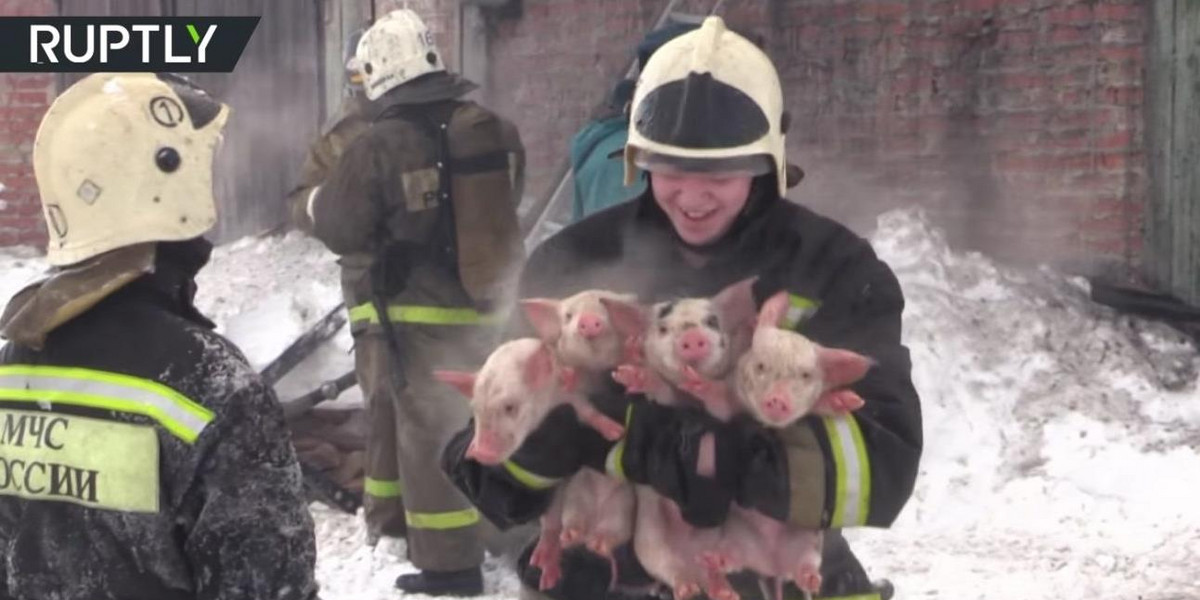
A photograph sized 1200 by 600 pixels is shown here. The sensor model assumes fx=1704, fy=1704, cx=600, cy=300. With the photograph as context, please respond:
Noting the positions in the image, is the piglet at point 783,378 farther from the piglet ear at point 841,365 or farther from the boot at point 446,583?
the boot at point 446,583

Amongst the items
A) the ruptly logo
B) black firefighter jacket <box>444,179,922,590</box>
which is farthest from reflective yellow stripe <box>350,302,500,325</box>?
the ruptly logo

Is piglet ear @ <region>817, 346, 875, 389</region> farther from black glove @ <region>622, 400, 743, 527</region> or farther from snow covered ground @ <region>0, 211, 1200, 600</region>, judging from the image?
snow covered ground @ <region>0, 211, 1200, 600</region>

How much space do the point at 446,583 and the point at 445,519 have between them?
24 cm

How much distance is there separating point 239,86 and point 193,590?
7739 mm

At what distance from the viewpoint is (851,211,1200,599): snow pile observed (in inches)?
249

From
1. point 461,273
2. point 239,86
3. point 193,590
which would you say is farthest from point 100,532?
point 239,86

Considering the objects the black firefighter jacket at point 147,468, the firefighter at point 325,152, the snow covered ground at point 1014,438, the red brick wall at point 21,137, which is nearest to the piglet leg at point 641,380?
the black firefighter jacket at point 147,468

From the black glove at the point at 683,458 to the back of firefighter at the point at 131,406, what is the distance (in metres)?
0.57

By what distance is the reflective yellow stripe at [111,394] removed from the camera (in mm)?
2709

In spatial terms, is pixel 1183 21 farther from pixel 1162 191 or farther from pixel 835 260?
pixel 835 260

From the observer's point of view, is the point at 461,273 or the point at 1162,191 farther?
the point at 1162,191

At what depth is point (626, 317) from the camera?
3037mm

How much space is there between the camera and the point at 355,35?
7.88m

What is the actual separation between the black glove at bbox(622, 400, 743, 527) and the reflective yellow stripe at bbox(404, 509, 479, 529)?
140 inches
